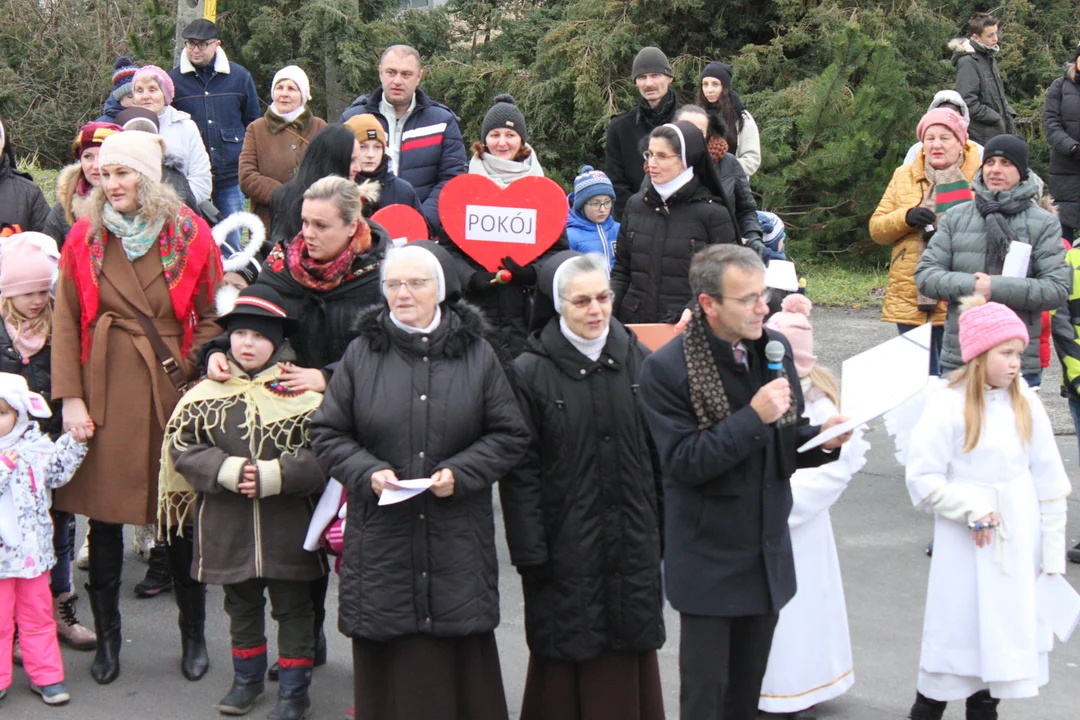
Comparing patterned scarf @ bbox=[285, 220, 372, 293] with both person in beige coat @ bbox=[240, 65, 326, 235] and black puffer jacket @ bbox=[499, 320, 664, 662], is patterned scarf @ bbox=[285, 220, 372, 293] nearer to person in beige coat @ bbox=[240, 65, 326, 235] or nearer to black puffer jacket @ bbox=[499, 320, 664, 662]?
black puffer jacket @ bbox=[499, 320, 664, 662]

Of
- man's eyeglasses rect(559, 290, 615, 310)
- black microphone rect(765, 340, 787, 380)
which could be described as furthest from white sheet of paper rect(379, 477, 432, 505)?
black microphone rect(765, 340, 787, 380)

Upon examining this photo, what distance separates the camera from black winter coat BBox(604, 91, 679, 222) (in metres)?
8.50

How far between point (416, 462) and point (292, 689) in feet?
3.97

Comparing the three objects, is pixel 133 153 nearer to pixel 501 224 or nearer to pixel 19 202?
pixel 501 224

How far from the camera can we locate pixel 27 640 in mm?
5094

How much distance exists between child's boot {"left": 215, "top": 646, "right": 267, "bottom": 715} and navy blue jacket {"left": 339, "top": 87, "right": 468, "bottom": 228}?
3.68 metres

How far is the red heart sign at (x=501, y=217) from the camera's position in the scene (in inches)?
255

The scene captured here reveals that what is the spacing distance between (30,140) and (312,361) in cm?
1541

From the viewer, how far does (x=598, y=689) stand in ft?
14.6

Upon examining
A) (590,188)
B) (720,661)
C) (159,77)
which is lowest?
(720,661)

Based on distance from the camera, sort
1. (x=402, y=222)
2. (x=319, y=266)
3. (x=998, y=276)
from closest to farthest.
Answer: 1. (x=319, y=266)
2. (x=998, y=276)
3. (x=402, y=222)

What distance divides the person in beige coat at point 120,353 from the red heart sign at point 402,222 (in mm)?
1491

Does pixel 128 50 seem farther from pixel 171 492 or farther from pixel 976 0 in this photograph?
pixel 171 492

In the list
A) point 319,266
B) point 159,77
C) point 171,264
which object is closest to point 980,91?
point 159,77
